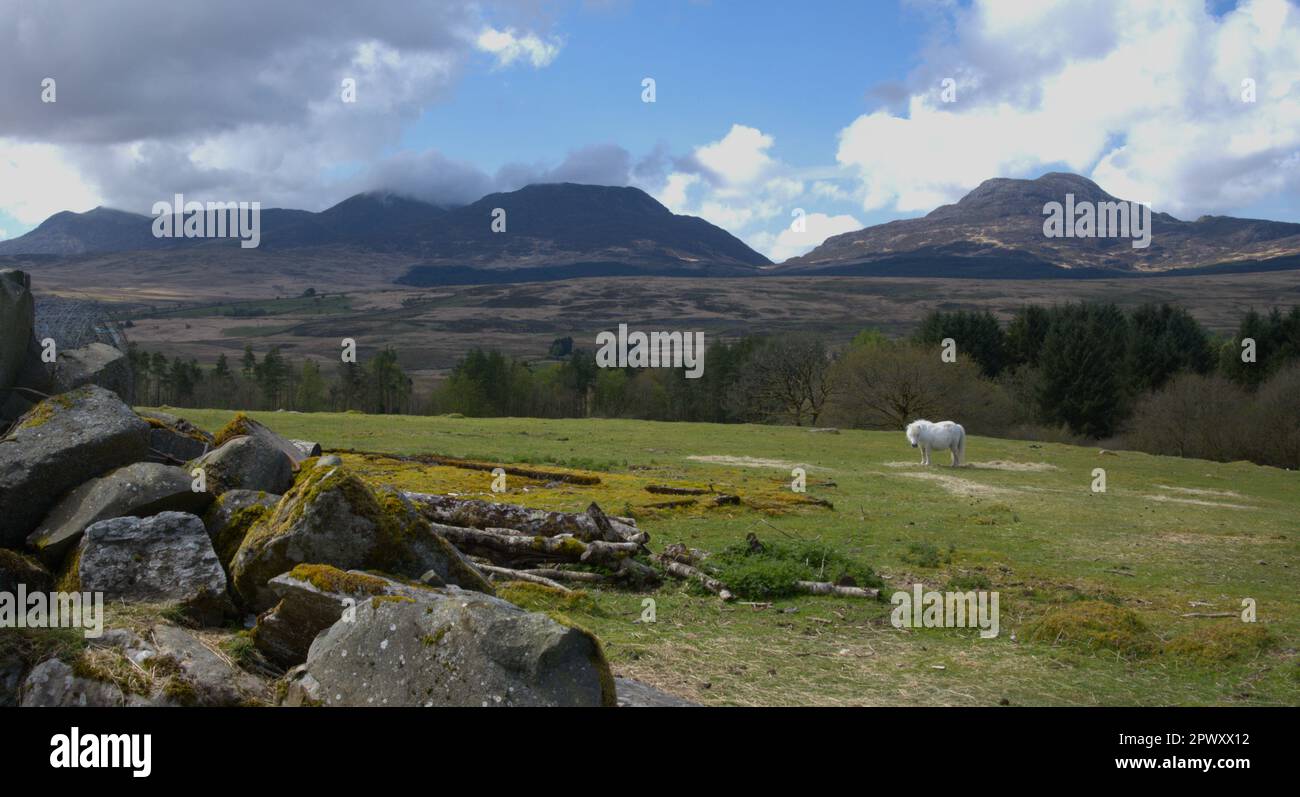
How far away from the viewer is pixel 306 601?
27.4 feet

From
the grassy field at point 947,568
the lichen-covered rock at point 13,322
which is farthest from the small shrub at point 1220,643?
the lichen-covered rock at point 13,322

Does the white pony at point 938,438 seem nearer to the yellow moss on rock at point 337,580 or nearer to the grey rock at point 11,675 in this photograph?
the yellow moss on rock at point 337,580

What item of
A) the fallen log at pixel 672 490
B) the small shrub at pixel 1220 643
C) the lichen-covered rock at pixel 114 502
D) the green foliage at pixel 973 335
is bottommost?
the small shrub at pixel 1220 643

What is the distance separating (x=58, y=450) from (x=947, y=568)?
1523 centimetres

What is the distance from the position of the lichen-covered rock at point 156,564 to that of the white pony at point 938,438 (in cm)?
3617

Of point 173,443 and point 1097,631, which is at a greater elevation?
point 173,443

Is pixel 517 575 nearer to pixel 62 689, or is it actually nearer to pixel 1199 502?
pixel 62 689

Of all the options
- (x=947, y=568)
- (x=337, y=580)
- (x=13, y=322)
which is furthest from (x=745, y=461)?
(x=337, y=580)

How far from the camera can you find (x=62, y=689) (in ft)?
24.3

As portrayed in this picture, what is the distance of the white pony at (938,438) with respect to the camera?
136ft

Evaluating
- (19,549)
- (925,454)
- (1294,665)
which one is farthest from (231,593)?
(925,454)

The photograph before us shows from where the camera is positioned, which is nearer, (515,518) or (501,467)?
(515,518)
